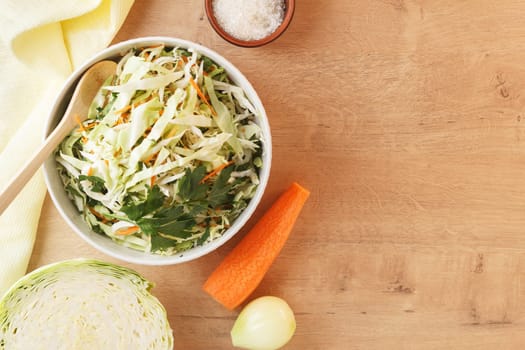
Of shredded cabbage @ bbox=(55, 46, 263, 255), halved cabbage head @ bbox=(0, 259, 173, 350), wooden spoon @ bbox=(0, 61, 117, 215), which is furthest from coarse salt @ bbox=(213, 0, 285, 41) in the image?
halved cabbage head @ bbox=(0, 259, 173, 350)

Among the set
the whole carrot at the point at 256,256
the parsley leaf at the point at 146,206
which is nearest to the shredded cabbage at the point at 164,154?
the parsley leaf at the point at 146,206

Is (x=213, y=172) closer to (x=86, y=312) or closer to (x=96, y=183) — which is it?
(x=96, y=183)

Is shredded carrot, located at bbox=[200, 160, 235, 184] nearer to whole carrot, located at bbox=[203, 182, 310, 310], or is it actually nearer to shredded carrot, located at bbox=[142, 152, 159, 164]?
shredded carrot, located at bbox=[142, 152, 159, 164]

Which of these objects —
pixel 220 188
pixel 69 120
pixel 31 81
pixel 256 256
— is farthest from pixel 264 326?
pixel 31 81

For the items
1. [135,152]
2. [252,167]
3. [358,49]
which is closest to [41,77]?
[135,152]

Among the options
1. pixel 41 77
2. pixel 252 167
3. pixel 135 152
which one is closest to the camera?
pixel 135 152

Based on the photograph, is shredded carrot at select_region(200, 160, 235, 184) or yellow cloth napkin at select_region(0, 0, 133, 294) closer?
shredded carrot at select_region(200, 160, 235, 184)

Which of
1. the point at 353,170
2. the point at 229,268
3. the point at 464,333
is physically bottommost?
the point at 464,333

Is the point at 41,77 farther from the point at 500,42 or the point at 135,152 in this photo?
the point at 500,42
